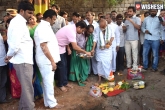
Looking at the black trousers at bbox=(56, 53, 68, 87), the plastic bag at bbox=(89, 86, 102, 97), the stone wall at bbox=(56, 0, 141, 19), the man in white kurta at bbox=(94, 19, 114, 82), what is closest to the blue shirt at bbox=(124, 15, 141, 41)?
the man in white kurta at bbox=(94, 19, 114, 82)

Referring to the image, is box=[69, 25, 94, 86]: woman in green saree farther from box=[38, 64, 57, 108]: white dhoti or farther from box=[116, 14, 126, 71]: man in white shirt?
box=[38, 64, 57, 108]: white dhoti

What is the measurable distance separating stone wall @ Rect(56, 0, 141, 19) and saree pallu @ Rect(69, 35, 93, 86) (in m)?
6.08

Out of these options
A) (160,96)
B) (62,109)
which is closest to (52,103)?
(62,109)

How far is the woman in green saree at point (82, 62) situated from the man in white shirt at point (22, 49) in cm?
188

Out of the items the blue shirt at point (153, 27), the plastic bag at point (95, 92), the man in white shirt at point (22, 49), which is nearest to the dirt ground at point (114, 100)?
the plastic bag at point (95, 92)

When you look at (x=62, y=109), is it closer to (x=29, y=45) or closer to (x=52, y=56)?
(x=52, y=56)

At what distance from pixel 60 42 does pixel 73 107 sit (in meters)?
1.56

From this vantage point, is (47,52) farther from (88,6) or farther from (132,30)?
(88,6)

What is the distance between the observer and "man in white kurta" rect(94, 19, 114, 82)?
5832mm

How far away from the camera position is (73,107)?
4602mm

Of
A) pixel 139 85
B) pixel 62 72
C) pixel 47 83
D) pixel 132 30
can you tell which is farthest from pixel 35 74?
pixel 132 30

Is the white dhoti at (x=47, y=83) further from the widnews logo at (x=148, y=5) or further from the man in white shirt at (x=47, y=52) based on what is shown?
the widnews logo at (x=148, y=5)

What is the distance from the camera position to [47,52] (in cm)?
391

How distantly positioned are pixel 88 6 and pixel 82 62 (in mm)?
6692
